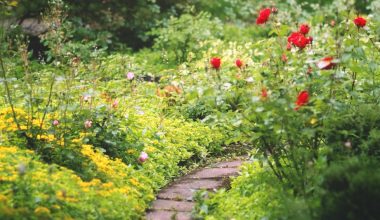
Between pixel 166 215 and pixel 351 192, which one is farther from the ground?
pixel 351 192

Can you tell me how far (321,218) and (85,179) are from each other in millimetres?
1900

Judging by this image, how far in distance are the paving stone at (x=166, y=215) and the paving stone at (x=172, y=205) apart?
0.22 feet

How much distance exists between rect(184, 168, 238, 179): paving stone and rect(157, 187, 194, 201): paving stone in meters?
0.41

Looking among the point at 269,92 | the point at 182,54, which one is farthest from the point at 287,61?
the point at 182,54

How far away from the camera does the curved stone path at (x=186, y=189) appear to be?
14.1 feet

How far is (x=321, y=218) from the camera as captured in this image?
3221mm

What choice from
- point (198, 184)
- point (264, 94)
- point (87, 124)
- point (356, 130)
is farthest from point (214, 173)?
point (264, 94)

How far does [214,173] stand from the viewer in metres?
5.31

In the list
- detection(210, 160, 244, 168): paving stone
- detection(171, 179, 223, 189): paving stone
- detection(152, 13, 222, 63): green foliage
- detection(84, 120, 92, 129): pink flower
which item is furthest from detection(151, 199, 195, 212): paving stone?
detection(152, 13, 222, 63): green foliage

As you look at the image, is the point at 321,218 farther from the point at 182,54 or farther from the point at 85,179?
the point at 182,54

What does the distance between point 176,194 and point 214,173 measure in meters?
0.69

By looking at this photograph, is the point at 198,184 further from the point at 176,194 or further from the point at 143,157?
the point at 143,157

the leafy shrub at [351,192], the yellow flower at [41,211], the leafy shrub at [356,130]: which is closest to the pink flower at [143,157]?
the yellow flower at [41,211]

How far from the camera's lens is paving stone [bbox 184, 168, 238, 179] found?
521 centimetres
